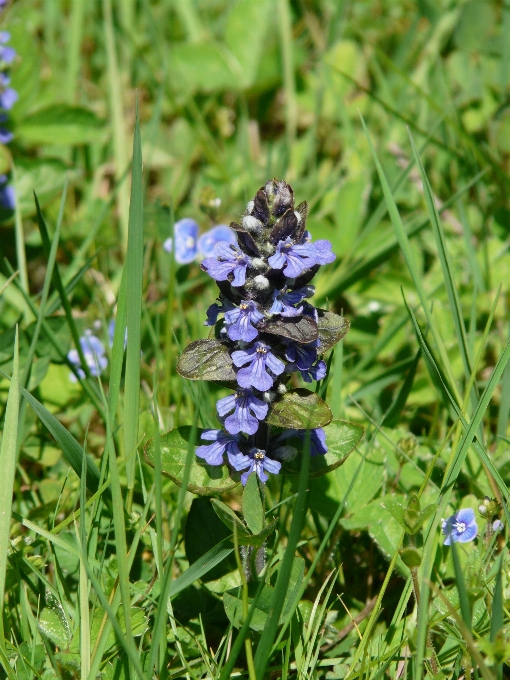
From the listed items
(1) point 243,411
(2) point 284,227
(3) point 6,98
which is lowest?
(1) point 243,411

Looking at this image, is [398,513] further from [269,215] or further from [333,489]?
[269,215]

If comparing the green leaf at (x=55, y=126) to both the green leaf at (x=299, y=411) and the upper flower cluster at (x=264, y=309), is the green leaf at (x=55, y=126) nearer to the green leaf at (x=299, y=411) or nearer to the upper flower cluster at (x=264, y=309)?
the upper flower cluster at (x=264, y=309)

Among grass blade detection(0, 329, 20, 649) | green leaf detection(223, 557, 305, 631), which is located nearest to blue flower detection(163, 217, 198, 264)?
grass blade detection(0, 329, 20, 649)

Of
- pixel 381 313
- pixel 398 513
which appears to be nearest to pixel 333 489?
pixel 398 513

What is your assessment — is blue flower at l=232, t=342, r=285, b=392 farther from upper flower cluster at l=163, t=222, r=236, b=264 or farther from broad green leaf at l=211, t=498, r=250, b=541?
upper flower cluster at l=163, t=222, r=236, b=264

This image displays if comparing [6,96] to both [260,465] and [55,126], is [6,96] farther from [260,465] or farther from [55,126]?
[260,465]

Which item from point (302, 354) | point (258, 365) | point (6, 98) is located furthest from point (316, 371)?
point (6, 98)
